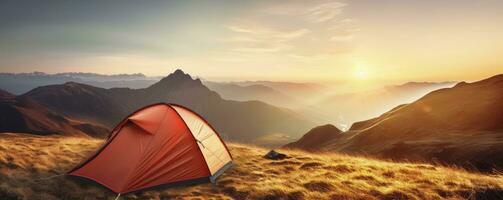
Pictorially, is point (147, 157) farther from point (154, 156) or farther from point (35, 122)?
point (35, 122)

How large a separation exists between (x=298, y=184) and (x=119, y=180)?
7.27 m

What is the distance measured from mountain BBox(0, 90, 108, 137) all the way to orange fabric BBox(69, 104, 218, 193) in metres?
164

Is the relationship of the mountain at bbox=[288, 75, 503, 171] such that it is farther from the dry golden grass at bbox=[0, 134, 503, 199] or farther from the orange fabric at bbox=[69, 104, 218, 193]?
the orange fabric at bbox=[69, 104, 218, 193]

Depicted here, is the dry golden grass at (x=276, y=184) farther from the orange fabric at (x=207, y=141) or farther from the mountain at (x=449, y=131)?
the mountain at (x=449, y=131)

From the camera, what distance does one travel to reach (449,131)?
160 feet

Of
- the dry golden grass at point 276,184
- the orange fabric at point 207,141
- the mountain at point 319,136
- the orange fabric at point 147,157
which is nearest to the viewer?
the dry golden grass at point 276,184

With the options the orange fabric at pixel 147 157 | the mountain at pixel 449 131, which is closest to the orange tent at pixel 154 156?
the orange fabric at pixel 147 157

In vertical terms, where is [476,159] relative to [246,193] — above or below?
below

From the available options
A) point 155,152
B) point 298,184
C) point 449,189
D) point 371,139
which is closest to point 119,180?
point 155,152

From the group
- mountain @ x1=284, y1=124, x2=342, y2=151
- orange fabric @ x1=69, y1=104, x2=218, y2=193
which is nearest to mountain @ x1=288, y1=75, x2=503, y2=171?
mountain @ x1=284, y1=124, x2=342, y2=151

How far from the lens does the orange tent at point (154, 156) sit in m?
12.0

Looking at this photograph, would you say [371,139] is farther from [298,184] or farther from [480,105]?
[298,184]

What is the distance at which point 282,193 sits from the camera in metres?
10.9

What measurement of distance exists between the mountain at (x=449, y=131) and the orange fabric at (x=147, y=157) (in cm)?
2719
